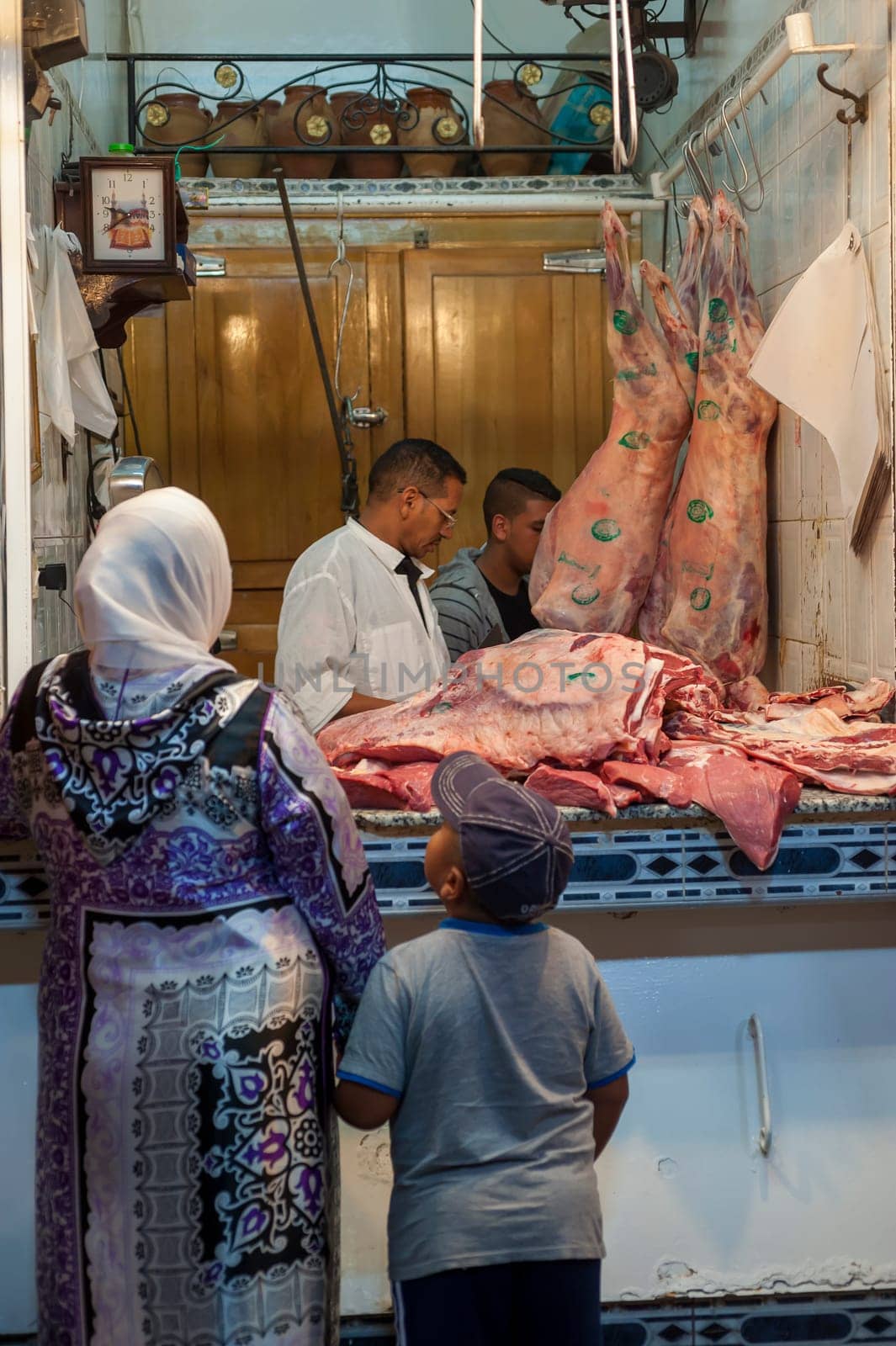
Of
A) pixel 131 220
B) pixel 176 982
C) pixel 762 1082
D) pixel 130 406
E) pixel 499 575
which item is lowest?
pixel 762 1082

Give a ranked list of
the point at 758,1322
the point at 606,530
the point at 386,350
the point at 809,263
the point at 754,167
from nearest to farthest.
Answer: the point at 758,1322
the point at 809,263
the point at 606,530
the point at 754,167
the point at 386,350

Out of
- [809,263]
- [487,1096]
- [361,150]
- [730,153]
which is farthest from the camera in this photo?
[361,150]

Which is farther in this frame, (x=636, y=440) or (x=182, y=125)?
(x=182, y=125)

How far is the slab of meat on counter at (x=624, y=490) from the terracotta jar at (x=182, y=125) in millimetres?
1847

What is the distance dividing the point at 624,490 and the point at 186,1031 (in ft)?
7.59

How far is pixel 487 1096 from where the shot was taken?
5.51ft

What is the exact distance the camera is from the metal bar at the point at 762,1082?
8.30ft

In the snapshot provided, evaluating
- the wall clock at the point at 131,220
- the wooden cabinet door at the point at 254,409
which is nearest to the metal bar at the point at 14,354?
the wall clock at the point at 131,220

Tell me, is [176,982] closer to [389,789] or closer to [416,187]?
[389,789]

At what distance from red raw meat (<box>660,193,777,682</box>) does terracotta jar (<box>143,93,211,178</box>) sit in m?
2.11

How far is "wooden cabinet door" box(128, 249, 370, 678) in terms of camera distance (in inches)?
202

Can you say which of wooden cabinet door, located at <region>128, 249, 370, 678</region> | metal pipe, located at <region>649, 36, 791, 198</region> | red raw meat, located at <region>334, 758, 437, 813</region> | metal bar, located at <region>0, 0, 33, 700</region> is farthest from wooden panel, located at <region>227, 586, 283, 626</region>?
red raw meat, located at <region>334, 758, 437, 813</region>

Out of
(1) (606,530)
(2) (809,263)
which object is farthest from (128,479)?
(2) (809,263)

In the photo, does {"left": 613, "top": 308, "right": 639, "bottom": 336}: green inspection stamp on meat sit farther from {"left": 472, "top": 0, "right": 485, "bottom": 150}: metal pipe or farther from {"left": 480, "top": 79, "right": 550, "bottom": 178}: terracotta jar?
{"left": 480, "top": 79, "right": 550, "bottom": 178}: terracotta jar
